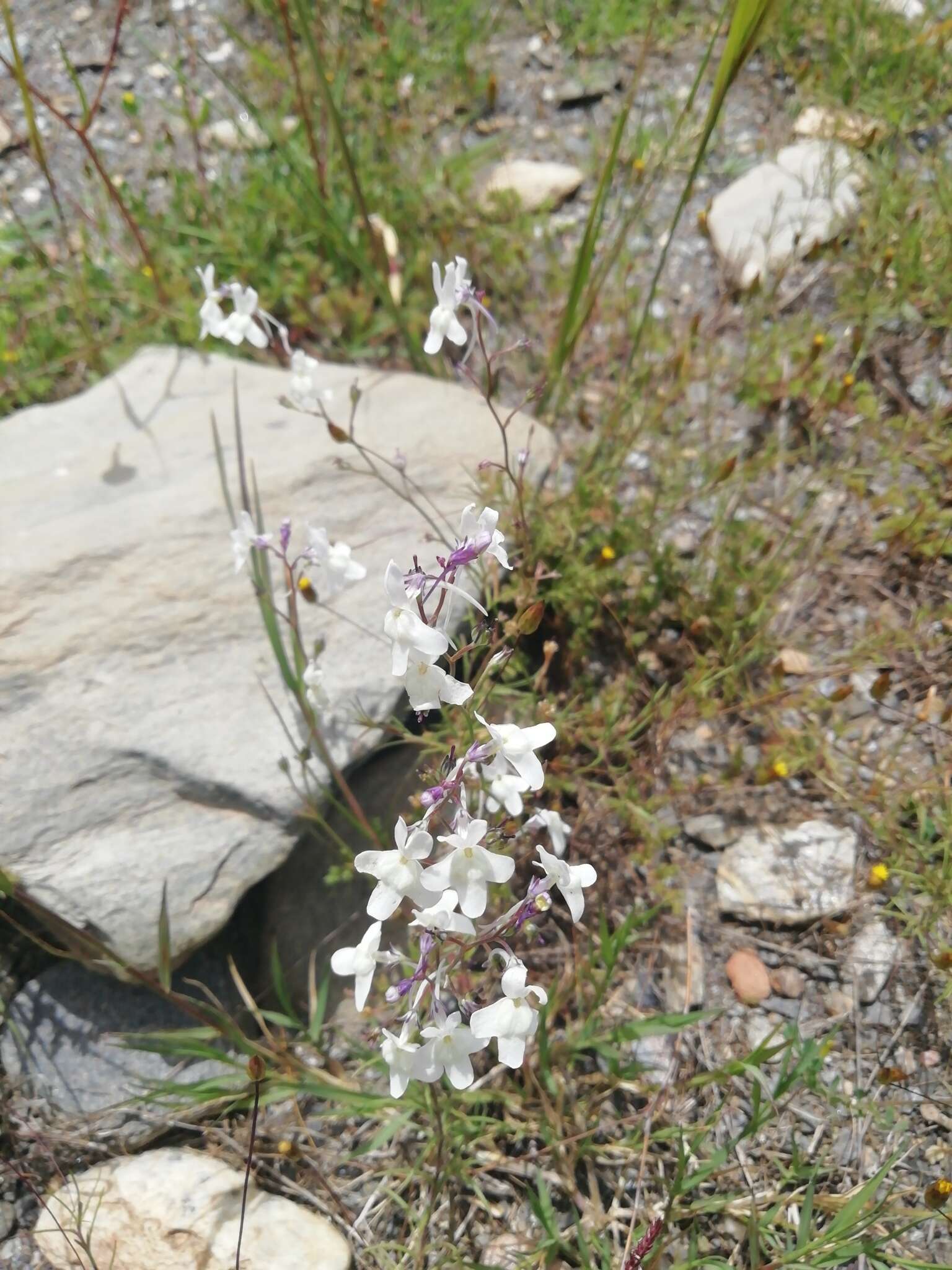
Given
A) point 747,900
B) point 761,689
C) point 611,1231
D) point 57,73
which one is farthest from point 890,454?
point 57,73

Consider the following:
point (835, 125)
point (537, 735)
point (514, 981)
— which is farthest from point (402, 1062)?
point (835, 125)

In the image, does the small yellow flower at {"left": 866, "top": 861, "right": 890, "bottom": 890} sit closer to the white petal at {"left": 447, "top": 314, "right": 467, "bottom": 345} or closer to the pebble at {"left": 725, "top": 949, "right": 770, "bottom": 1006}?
the pebble at {"left": 725, "top": 949, "right": 770, "bottom": 1006}

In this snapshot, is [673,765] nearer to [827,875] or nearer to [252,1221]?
[827,875]

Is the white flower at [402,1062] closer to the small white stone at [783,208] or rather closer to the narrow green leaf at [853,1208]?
the narrow green leaf at [853,1208]

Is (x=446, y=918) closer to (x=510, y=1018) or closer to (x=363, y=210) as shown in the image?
(x=510, y=1018)

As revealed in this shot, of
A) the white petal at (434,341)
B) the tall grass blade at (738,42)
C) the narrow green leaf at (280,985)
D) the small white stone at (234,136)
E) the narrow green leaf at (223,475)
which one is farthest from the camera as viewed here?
the small white stone at (234,136)

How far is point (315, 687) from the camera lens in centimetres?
231

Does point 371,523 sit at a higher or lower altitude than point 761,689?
higher

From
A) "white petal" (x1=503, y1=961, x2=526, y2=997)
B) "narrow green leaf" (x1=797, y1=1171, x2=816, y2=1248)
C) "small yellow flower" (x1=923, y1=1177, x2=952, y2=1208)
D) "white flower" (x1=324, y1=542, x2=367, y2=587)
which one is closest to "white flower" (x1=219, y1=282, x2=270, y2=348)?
"white flower" (x1=324, y1=542, x2=367, y2=587)

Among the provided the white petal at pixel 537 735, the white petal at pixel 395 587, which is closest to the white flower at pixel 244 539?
the white petal at pixel 395 587

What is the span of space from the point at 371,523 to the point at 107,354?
1.55m

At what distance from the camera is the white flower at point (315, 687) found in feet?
7.52

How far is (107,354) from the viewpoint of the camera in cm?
358

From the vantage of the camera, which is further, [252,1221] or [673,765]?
[673,765]
